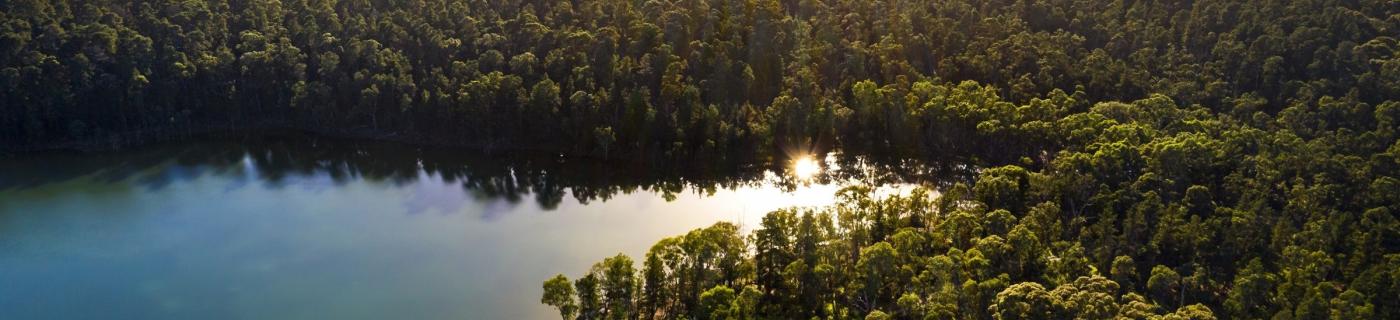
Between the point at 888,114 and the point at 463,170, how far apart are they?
27.0m

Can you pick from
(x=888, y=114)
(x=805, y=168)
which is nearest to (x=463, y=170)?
(x=805, y=168)

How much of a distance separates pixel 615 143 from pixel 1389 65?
47.4 metres

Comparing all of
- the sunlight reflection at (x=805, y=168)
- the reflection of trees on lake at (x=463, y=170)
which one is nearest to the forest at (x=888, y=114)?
the reflection of trees on lake at (x=463, y=170)

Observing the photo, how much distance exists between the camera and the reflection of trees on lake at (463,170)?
57.8 m

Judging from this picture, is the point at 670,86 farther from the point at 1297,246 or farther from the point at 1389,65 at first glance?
the point at 1389,65

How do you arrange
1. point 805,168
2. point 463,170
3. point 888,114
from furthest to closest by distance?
point 888,114 → point 463,170 → point 805,168

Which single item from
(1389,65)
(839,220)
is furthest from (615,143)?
(1389,65)

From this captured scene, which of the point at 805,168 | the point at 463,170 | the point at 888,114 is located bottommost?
the point at 805,168

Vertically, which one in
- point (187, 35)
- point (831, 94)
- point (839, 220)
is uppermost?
point (187, 35)

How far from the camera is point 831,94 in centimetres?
6575

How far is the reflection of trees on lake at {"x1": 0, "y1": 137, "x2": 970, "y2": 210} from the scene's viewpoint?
190 feet

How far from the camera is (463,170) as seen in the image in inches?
2394

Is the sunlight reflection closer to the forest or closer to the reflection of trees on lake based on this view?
the reflection of trees on lake

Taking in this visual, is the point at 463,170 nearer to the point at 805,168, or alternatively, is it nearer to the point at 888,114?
the point at 805,168
